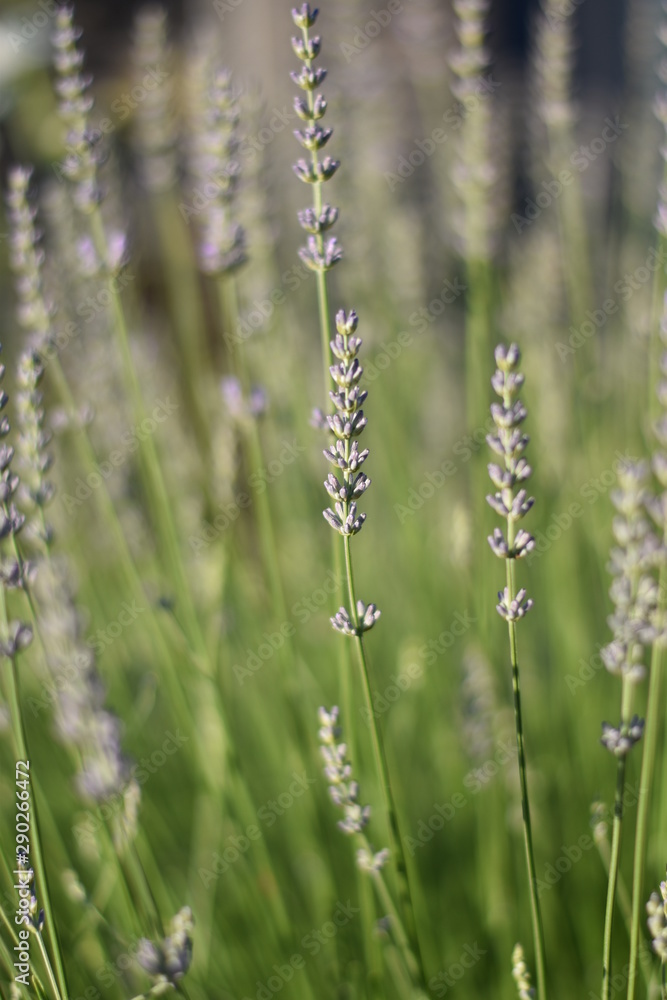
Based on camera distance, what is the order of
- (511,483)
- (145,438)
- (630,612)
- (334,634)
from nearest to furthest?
(511,483) → (630,612) → (145,438) → (334,634)

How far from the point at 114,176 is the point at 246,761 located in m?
1.50

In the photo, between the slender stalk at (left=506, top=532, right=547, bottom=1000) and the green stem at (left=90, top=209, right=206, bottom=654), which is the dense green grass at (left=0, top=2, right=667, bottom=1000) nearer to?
the green stem at (left=90, top=209, right=206, bottom=654)

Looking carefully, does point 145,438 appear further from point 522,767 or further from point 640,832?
point 640,832

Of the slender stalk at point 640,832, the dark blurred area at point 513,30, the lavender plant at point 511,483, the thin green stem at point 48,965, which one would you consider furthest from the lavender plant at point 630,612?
the dark blurred area at point 513,30

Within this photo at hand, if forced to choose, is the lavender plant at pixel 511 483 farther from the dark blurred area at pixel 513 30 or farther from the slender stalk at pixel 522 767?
the dark blurred area at pixel 513 30

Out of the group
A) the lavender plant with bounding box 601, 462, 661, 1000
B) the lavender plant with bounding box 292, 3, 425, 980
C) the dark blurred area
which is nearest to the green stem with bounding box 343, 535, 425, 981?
the lavender plant with bounding box 292, 3, 425, 980

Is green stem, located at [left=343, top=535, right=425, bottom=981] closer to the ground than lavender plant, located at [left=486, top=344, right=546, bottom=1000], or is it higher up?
closer to the ground

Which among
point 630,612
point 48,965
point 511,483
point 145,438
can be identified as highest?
point 145,438

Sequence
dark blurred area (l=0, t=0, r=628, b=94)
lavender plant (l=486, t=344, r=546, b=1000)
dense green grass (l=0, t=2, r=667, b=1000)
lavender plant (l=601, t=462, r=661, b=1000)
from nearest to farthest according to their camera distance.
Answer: lavender plant (l=486, t=344, r=546, b=1000) < lavender plant (l=601, t=462, r=661, b=1000) < dense green grass (l=0, t=2, r=667, b=1000) < dark blurred area (l=0, t=0, r=628, b=94)

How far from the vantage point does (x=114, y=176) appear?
90.4 inches

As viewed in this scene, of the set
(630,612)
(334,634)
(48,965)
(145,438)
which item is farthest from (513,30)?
(48,965)

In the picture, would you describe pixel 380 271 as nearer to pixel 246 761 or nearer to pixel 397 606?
pixel 397 606

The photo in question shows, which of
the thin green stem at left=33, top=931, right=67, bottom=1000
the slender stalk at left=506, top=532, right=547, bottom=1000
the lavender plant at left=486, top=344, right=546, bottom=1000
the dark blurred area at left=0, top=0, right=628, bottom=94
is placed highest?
the dark blurred area at left=0, top=0, right=628, bottom=94

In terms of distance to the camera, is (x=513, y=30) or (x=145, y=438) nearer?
(x=145, y=438)
